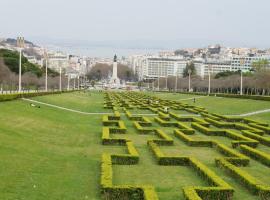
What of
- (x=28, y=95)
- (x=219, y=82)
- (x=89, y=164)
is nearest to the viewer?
(x=89, y=164)

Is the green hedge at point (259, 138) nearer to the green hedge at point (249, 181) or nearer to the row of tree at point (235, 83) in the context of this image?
the green hedge at point (249, 181)

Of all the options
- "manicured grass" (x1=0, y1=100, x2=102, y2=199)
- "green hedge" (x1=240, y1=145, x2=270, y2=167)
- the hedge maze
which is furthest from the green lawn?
"green hedge" (x1=240, y1=145, x2=270, y2=167)

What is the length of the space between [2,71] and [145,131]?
147ft

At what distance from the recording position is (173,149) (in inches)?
659

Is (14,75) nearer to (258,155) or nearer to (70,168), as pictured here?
(258,155)

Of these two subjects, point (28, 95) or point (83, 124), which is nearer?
point (83, 124)

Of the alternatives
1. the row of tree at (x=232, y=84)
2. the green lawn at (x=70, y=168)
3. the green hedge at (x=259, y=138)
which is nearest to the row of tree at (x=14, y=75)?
the row of tree at (x=232, y=84)

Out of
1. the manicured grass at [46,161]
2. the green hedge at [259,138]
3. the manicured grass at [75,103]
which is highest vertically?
the manicured grass at [46,161]

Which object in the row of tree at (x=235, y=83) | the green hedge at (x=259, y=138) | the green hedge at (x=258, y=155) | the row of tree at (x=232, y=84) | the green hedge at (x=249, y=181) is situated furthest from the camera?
the row of tree at (x=235, y=83)

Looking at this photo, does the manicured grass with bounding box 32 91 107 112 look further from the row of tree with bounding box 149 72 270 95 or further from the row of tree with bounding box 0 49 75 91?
the row of tree with bounding box 149 72 270 95

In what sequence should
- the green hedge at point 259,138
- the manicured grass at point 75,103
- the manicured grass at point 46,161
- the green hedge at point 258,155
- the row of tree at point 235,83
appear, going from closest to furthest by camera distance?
1. the manicured grass at point 46,161
2. the green hedge at point 258,155
3. the green hedge at point 259,138
4. the manicured grass at point 75,103
5. the row of tree at point 235,83

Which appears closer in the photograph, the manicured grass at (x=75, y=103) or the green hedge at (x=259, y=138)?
the green hedge at (x=259, y=138)

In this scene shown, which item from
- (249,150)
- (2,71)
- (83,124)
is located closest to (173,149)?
(249,150)

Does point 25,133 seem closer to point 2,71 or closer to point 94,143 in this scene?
point 94,143
